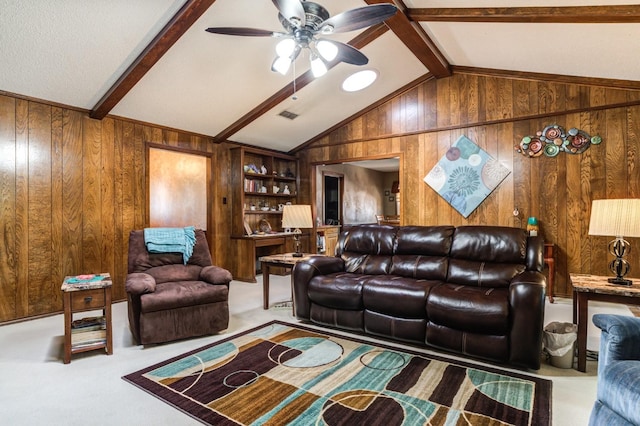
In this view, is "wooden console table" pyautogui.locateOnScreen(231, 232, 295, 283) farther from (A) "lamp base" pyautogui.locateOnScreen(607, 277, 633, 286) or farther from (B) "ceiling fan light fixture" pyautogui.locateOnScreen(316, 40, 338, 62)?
(A) "lamp base" pyautogui.locateOnScreen(607, 277, 633, 286)

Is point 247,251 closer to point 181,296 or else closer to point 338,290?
point 181,296

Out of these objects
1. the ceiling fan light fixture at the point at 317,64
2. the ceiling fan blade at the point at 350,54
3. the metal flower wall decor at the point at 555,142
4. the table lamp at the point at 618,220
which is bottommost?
the table lamp at the point at 618,220

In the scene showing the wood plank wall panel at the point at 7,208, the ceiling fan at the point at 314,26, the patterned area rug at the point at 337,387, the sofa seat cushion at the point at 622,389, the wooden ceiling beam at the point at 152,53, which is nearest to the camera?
the sofa seat cushion at the point at 622,389

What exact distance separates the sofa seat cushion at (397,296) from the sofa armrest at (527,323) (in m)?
0.63

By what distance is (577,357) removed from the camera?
2.43m

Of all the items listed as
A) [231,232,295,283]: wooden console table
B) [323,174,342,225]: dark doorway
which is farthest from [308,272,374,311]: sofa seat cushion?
[323,174,342,225]: dark doorway

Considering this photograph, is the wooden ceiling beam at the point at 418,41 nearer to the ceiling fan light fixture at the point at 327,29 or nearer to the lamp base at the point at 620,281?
the ceiling fan light fixture at the point at 327,29

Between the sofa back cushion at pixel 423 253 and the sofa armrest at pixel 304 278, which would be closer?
the sofa back cushion at pixel 423 253

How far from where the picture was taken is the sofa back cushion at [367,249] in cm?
360

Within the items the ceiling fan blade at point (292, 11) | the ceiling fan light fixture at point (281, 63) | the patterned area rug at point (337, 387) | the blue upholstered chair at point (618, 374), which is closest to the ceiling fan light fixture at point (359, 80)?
the ceiling fan light fixture at point (281, 63)

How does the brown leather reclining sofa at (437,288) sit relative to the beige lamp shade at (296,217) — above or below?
below

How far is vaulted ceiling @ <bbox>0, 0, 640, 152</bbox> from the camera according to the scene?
2.91 metres

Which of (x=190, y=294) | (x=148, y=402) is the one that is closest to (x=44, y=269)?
(x=190, y=294)

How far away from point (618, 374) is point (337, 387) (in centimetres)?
141
